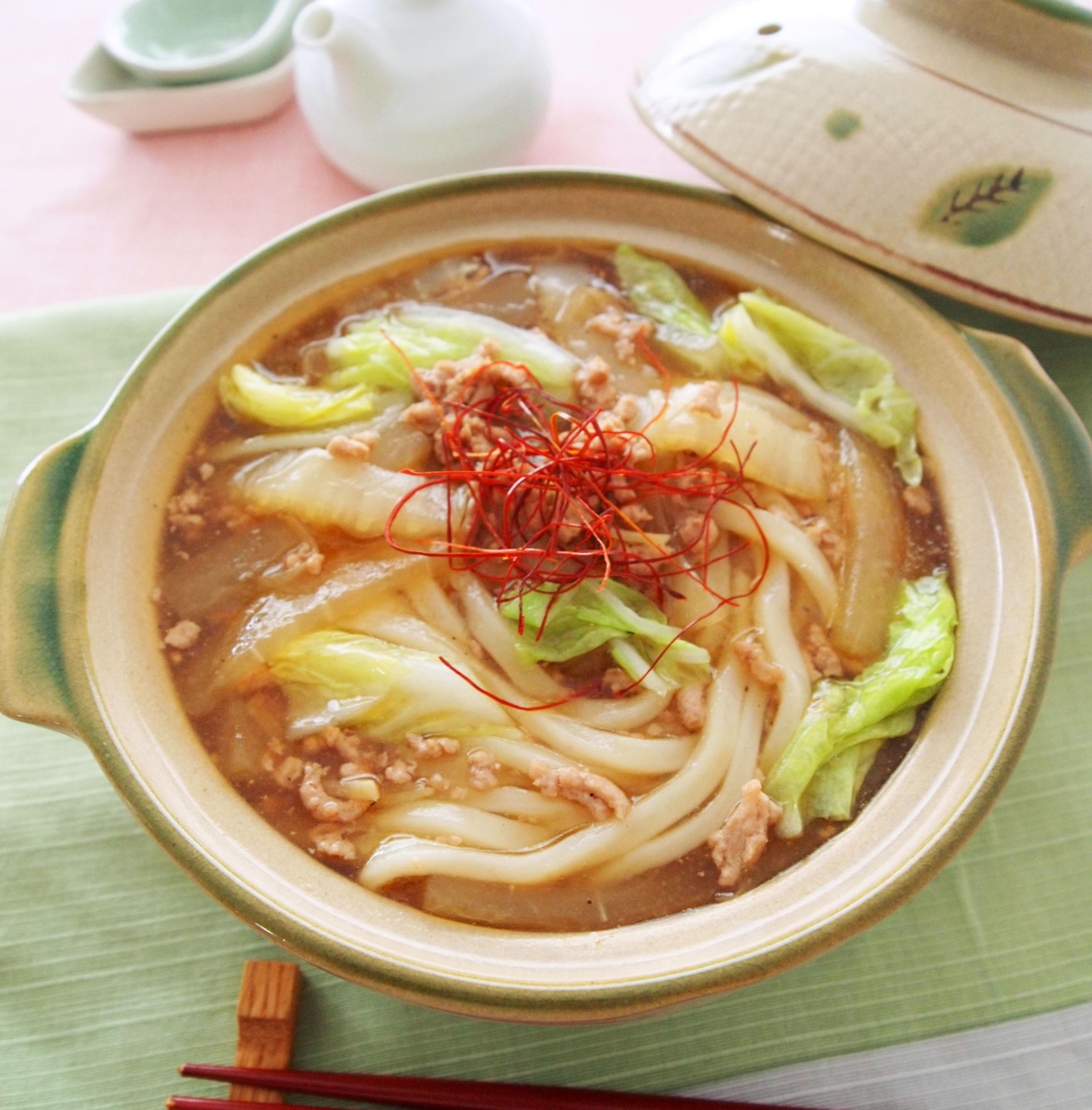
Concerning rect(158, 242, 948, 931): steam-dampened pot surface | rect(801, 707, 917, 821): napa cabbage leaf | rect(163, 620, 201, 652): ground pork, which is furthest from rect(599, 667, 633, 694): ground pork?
rect(163, 620, 201, 652): ground pork

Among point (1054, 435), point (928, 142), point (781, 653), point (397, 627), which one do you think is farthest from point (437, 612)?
point (928, 142)

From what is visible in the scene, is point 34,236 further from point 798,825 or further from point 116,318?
point 798,825

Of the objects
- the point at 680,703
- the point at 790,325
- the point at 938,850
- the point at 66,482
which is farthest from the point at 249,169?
the point at 938,850

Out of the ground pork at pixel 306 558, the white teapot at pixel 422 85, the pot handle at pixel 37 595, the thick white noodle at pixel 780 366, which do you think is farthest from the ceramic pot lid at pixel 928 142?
the pot handle at pixel 37 595

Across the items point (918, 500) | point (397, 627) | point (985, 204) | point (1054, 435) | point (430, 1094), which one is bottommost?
point (430, 1094)

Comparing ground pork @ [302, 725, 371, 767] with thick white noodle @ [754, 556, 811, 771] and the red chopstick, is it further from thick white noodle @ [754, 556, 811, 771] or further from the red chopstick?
thick white noodle @ [754, 556, 811, 771]

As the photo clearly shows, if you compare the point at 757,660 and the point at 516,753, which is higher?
the point at 757,660

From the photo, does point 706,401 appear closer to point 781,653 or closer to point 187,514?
point 781,653
